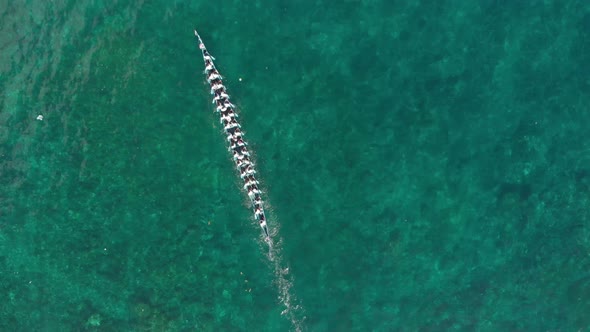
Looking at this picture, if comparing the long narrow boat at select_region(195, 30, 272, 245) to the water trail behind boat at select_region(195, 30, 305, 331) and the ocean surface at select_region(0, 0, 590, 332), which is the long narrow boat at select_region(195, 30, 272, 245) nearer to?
the water trail behind boat at select_region(195, 30, 305, 331)

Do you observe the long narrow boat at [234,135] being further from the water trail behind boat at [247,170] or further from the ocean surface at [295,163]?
the ocean surface at [295,163]

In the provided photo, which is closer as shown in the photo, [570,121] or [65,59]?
[65,59]

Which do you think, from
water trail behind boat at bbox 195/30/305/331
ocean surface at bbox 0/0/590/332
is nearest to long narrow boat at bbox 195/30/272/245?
water trail behind boat at bbox 195/30/305/331

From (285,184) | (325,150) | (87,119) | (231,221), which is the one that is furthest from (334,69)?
(87,119)

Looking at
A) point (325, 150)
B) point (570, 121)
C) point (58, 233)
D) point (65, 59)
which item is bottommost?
point (58, 233)

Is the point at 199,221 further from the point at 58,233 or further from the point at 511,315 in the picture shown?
the point at 511,315

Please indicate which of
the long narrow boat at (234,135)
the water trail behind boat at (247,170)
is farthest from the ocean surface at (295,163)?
the long narrow boat at (234,135)
